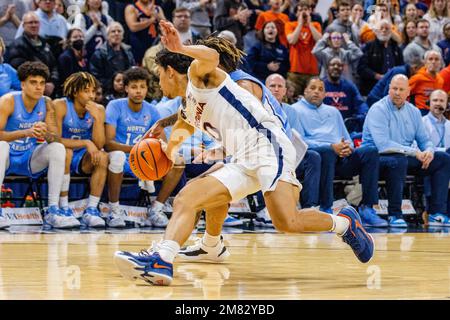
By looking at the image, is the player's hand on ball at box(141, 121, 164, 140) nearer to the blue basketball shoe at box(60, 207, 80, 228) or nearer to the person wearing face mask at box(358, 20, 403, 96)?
the blue basketball shoe at box(60, 207, 80, 228)

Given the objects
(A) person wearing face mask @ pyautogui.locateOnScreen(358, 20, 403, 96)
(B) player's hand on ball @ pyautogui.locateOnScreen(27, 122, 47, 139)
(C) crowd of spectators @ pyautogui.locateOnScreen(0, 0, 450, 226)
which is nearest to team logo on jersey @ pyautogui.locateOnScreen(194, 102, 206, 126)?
(B) player's hand on ball @ pyautogui.locateOnScreen(27, 122, 47, 139)

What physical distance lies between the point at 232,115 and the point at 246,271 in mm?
1028

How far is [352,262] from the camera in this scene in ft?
20.6

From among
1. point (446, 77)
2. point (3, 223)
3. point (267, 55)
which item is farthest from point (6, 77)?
point (446, 77)

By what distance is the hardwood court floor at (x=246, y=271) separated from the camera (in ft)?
14.9

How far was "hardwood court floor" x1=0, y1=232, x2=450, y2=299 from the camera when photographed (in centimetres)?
454

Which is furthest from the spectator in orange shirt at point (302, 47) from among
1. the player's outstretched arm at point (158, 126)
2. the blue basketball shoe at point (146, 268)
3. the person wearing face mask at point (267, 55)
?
the blue basketball shoe at point (146, 268)

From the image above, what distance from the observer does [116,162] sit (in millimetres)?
9539

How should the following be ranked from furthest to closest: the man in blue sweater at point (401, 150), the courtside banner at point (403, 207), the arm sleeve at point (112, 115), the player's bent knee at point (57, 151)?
1. the courtside banner at point (403, 207)
2. the man in blue sweater at point (401, 150)
3. the arm sleeve at point (112, 115)
4. the player's bent knee at point (57, 151)

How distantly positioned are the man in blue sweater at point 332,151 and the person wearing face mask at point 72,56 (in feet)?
9.12

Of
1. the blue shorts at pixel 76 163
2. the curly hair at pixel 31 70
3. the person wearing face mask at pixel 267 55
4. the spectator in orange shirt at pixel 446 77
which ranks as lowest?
the blue shorts at pixel 76 163

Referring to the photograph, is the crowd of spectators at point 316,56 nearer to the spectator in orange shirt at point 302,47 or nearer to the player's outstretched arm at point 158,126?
the spectator in orange shirt at point 302,47
